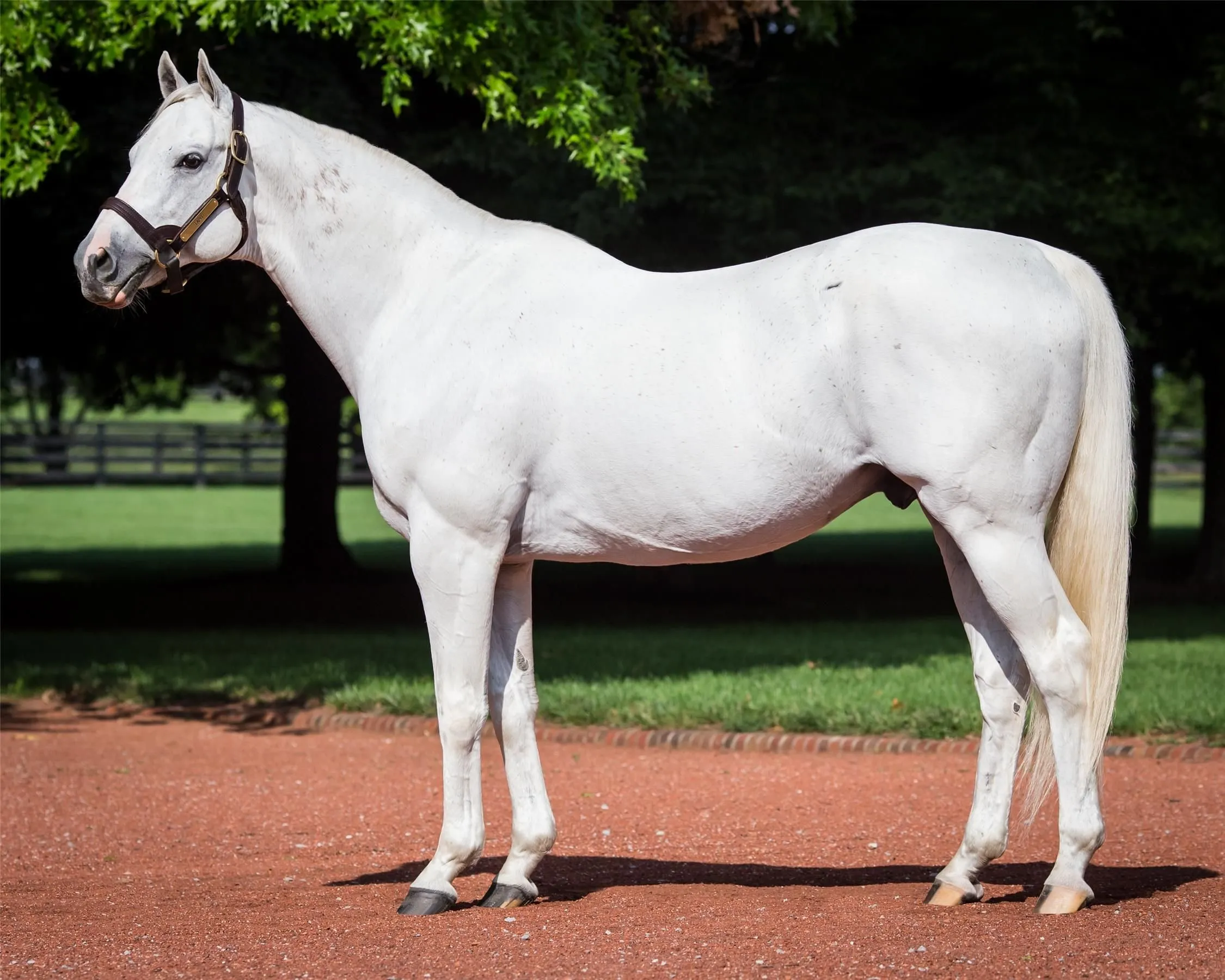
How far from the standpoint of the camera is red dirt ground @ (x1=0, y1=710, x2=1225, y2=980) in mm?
4254

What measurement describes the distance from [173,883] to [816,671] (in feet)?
18.6

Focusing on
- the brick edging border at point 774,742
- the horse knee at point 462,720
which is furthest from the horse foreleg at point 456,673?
the brick edging border at point 774,742

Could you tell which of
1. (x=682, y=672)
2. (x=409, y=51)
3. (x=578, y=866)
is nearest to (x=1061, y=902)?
(x=578, y=866)

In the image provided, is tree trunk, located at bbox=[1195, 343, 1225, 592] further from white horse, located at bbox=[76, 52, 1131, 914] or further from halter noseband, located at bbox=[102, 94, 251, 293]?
halter noseband, located at bbox=[102, 94, 251, 293]

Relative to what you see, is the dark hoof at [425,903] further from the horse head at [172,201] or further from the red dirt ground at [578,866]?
the horse head at [172,201]

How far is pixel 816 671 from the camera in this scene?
1046 centimetres

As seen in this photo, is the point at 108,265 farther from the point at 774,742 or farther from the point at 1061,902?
the point at 774,742

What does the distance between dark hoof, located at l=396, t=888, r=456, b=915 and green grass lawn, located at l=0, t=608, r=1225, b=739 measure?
4.06 m

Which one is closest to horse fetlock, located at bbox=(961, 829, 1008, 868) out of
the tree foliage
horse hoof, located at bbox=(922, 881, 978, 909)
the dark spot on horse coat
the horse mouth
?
horse hoof, located at bbox=(922, 881, 978, 909)

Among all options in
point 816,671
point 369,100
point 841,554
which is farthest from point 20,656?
point 841,554

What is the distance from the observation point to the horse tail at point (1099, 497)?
4.70 m

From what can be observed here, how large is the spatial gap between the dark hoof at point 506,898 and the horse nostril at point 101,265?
2442mm

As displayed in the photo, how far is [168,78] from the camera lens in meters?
5.11

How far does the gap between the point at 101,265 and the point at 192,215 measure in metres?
0.34
